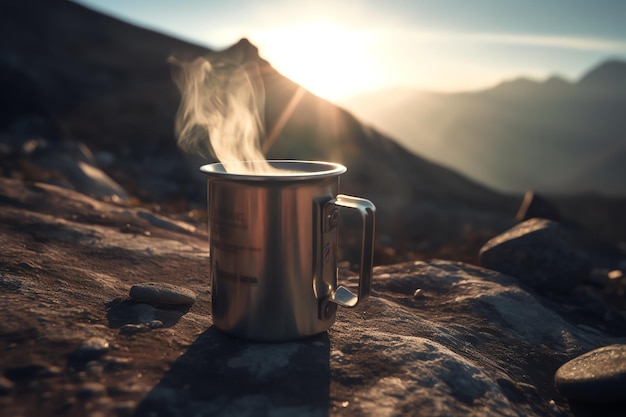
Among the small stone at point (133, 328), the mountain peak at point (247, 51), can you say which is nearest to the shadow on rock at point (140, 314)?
the small stone at point (133, 328)

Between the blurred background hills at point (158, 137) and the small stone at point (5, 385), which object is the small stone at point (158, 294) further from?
the blurred background hills at point (158, 137)

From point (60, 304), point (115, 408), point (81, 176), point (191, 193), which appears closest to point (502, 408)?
point (115, 408)

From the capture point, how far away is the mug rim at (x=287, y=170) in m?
1.85

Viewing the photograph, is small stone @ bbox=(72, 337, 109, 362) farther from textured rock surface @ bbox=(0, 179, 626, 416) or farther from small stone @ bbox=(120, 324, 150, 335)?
small stone @ bbox=(120, 324, 150, 335)

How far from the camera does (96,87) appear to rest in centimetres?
2128

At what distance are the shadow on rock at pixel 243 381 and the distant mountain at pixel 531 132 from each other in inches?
3070

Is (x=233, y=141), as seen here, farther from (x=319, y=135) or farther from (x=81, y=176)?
(x=319, y=135)

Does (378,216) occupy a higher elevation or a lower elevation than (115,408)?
lower

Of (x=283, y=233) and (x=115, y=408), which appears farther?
(x=283, y=233)

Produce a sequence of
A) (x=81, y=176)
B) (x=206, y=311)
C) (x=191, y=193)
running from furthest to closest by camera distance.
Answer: (x=191, y=193) → (x=81, y=176) → (x=206, y=311)

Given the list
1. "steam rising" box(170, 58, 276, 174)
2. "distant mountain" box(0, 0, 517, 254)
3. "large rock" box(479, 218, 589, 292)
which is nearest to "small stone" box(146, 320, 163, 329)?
"steam rising" box(170, 58, 276, 174)

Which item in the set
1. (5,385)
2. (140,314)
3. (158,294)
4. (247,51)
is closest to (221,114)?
(158,294)

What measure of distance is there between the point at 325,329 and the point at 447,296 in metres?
1.23

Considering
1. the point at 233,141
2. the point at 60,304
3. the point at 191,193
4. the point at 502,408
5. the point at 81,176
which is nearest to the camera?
the point at 502,408
